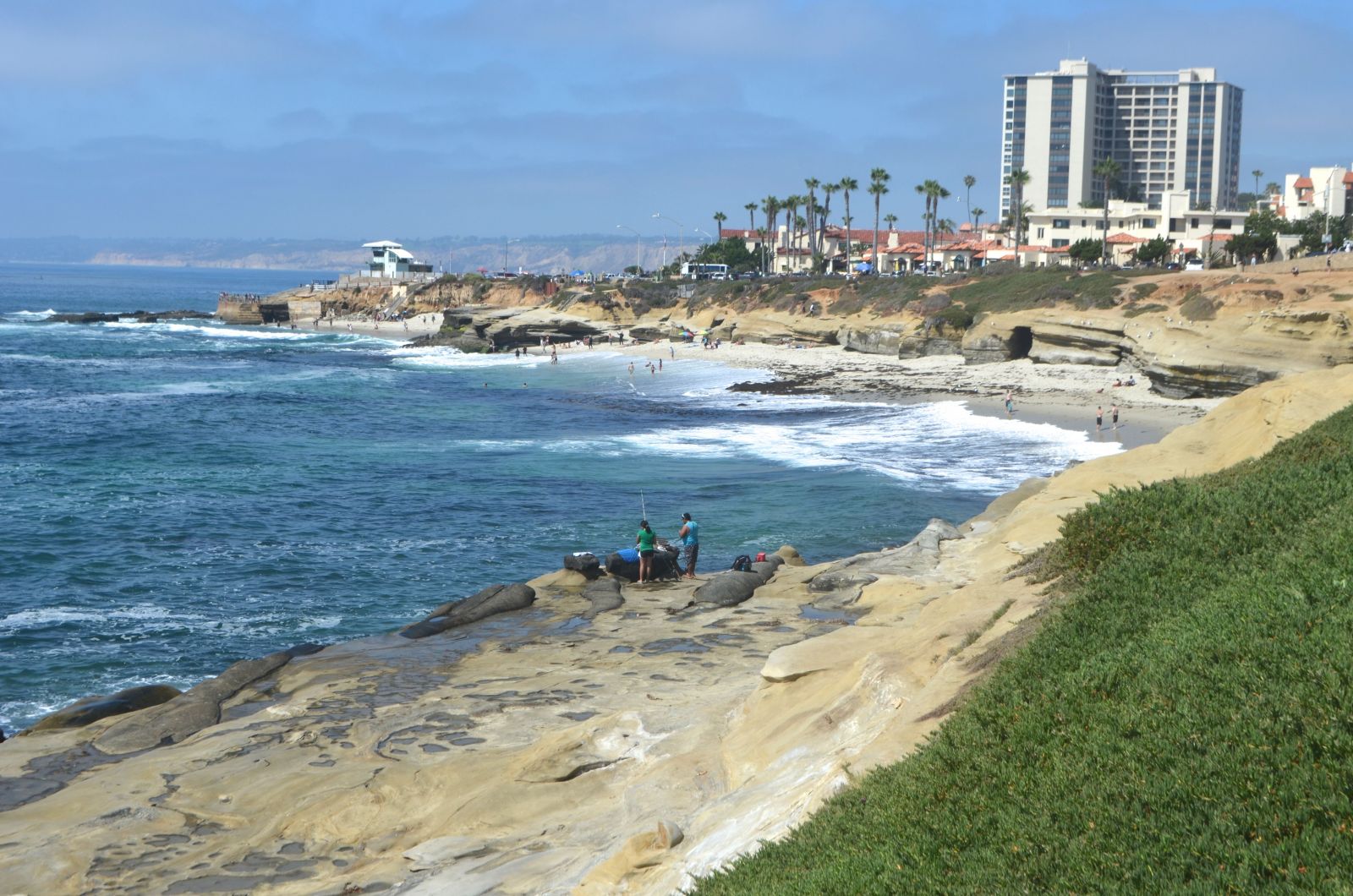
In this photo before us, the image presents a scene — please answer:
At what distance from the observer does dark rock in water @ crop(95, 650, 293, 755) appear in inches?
614

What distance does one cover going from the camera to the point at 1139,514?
11859 millimetres

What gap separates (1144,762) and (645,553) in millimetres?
16440

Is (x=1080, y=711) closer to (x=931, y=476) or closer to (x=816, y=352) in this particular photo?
(x=931, y=476)

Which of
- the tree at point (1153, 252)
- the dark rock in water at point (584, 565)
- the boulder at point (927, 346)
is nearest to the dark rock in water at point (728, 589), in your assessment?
the dark rock in water at point (584, 565)

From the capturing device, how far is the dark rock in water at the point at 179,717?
15.6 meters

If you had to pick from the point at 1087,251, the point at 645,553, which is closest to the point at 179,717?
the point at 645,553

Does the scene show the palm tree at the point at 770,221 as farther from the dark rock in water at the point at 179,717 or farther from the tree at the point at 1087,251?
the dark rock in water at the point at 179,717

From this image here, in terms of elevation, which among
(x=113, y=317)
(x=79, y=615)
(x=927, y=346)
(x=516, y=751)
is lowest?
(x=79, y=615)

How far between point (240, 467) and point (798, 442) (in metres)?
19.1

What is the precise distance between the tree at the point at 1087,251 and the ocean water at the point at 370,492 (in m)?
36.1

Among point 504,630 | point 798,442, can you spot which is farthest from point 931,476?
point 504,630

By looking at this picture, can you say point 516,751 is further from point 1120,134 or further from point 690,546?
point 1120,134

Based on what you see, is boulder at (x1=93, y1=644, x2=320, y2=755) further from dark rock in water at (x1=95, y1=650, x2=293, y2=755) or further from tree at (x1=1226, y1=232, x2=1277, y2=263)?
tree at (x1=1226, y1=232, x2=1277, y2=263)

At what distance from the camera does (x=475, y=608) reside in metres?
21.2
